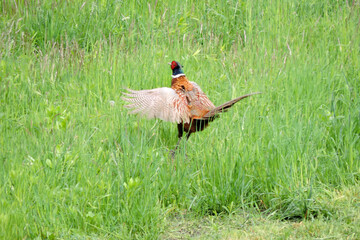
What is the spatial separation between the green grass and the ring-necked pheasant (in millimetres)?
135

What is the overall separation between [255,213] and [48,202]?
4.95 feet

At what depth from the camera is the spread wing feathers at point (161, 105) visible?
430 cm

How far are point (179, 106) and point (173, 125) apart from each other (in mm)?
463

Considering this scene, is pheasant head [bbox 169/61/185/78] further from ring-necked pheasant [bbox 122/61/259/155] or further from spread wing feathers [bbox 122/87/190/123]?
spread wing feathers [bbox 122/87/190/123]

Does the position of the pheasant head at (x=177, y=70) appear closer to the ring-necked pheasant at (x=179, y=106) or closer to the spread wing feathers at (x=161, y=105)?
the ring-necked pheasant at (x=179, y=106)

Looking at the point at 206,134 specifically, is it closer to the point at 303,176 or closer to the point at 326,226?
the point at 303,176

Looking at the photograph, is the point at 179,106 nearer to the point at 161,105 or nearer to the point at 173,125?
the point at 161,105

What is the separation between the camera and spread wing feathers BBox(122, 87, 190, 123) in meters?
4.30

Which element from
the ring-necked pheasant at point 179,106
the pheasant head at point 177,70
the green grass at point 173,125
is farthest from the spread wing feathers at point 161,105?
the pheasant head at point 177,70

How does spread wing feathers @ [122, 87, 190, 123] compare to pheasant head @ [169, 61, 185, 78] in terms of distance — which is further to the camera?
pheasant head @ [169, 61, 185, 78]

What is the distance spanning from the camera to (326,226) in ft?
11.2

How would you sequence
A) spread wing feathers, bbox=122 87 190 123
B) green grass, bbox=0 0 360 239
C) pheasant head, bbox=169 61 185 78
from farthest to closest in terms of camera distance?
1. pheasant head, bbox=169 61 185 78
2. spread wing feathers, bbox=122 87 190 123
3. green grass, bbox=0 0 360 239

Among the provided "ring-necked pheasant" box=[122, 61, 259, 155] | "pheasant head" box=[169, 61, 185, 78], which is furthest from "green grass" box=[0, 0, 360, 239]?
"pheasant head" box=[169, 61, 185, 78]

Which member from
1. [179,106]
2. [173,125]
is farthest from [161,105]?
[173,125]
